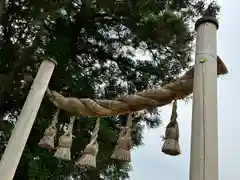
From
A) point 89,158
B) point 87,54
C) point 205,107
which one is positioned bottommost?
point 89,158

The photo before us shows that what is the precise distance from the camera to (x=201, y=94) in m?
0.96

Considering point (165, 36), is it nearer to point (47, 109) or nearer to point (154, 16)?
point (154, 16)

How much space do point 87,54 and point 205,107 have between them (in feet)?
5.37

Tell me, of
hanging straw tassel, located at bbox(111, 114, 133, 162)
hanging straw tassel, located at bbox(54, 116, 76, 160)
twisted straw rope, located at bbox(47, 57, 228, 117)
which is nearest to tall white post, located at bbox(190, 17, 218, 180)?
twisted straw rope, located at bbox(47, 57, 228, 117)

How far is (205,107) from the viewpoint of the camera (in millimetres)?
939

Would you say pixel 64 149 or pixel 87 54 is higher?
pixel 87 54

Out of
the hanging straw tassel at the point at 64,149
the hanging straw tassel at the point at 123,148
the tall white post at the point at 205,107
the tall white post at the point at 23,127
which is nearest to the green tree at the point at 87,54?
the tall white post at the point at 23,127

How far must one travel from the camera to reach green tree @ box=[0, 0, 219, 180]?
6.13 feet

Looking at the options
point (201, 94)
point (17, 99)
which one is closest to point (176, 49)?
point (17, 99)

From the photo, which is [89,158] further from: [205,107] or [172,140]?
[205,107]

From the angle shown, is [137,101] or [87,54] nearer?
[137,101]

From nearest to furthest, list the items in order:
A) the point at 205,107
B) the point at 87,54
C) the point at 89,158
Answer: the point at 205,107 → the point at 89,158 → the point at 87,54

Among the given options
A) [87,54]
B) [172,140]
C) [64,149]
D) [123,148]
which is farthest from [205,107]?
[87,54]

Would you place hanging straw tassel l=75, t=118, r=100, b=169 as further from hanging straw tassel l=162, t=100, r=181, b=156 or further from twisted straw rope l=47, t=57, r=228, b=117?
hanging straw tassel l=162, t=100, r=181, b=156
